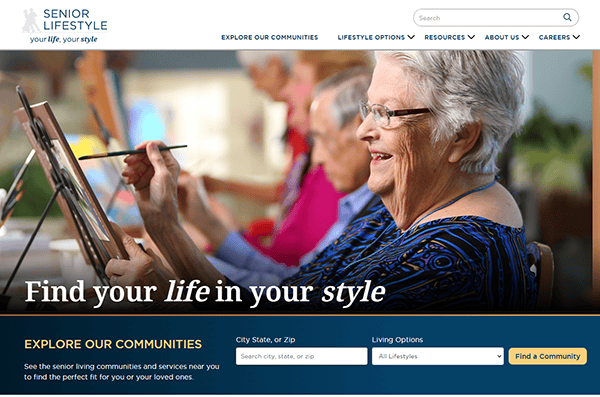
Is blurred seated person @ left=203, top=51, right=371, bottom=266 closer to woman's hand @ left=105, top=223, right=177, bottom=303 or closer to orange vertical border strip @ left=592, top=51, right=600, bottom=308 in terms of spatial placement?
woman's hand @ left=105, top=223, right=177, bottom=303

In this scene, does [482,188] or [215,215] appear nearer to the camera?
[482,188]

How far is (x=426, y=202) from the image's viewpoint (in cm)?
165

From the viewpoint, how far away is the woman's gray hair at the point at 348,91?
1.74m

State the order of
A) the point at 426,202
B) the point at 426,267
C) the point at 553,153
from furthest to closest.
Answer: the point at 553,153
the point at 426,202
the point at 426,267

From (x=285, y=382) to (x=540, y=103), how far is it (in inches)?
57.7

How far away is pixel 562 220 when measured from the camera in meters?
1.78

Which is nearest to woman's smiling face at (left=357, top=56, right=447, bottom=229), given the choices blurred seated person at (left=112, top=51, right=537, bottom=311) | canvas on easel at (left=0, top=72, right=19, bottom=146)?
blurred seated person at (left=112, top=51, right=537, bottom=311)

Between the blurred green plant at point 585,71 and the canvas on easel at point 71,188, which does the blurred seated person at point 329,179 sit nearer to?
the canvas on easel at point 71,188

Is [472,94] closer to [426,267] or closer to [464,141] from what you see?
[464,141]
